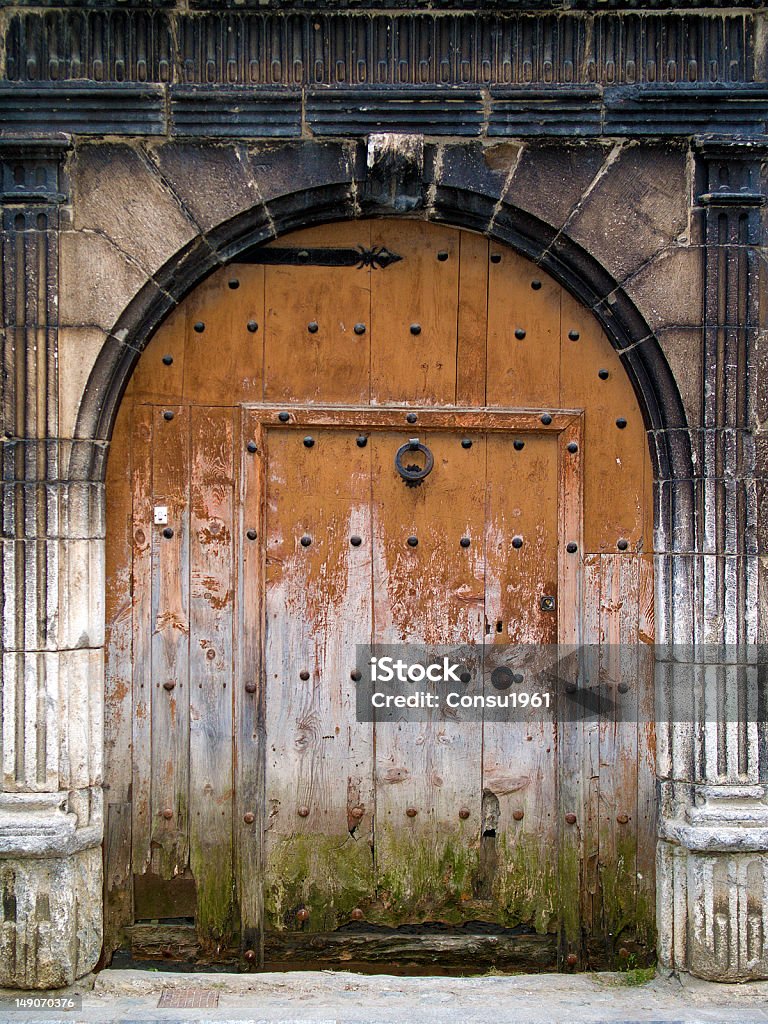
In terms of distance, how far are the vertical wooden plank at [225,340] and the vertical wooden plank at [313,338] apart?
4 cm

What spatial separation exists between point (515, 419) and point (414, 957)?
187cm

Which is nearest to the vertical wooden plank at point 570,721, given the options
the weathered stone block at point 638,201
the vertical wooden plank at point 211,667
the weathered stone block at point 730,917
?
the weathered stone block at point 730,917

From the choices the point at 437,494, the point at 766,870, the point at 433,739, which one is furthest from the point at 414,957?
the point at 437,494

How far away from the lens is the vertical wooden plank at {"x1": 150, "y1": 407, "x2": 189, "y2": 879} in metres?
3.20

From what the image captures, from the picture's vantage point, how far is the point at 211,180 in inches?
119

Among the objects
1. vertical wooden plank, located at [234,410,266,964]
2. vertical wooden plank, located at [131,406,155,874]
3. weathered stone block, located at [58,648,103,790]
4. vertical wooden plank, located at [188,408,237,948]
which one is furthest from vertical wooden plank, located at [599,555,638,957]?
weathered stone block, located at [58,648,103,790]

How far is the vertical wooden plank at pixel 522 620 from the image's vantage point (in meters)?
3.23

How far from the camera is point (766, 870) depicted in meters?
2.98

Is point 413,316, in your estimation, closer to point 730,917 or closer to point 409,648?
point 409,648

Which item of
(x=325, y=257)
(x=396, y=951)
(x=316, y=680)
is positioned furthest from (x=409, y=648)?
(x=325, y=257)

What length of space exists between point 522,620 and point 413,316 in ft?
3.64

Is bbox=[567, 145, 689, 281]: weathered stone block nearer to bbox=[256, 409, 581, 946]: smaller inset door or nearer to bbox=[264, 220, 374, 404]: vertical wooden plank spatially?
bbox=[256, 409, 581, 946]: smaller inset door

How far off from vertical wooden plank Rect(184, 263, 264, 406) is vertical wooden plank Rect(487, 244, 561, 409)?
796mm

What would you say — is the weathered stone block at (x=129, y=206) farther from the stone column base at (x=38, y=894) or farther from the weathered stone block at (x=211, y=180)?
the stone column base at (x=38, y=894)
